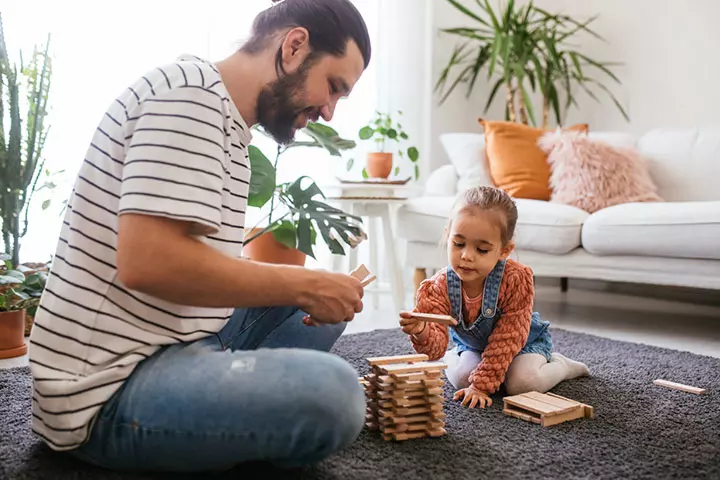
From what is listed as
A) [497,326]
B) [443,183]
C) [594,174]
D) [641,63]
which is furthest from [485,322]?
[641,63]

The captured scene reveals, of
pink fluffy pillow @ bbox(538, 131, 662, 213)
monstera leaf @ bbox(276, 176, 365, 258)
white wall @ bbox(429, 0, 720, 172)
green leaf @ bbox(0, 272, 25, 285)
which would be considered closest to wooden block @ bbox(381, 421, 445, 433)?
monstera leaf @ bbox(276, 176, 365, 258)

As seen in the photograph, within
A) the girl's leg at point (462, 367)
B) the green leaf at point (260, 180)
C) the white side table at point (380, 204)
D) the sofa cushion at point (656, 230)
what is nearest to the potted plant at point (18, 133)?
the green leaf at point (260, 180)

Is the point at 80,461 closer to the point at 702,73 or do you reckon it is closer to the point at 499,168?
the point at 499,168

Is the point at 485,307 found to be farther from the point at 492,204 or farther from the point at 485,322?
the point at 492,204

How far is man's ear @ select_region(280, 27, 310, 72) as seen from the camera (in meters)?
1.22

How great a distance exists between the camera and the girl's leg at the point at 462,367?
1849mm

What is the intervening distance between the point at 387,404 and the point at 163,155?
26.7 inches

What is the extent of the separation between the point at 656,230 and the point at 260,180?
4.48ft

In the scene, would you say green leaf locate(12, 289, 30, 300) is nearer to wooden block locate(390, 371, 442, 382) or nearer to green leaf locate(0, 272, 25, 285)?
green leaf locate(0, 272, 25, 285)

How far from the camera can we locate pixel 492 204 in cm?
175

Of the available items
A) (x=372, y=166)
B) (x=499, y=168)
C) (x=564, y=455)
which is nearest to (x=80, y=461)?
(x=564, y=455)

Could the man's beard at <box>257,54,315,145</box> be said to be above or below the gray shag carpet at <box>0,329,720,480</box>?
above

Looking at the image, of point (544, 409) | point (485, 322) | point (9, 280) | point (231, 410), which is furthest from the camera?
point (9, 280)

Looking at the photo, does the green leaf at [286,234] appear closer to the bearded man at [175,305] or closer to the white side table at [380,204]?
the white side table at [380,204]
